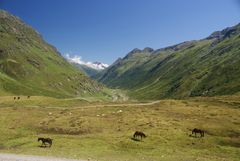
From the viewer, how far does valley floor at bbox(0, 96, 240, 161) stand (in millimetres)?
50250

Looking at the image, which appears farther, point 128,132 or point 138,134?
point 128,132

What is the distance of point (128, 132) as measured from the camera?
66.1m

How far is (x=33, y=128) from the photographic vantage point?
73875 mm

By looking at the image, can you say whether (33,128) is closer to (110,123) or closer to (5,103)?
(110,123)

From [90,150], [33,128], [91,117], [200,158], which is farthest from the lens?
[91,117]

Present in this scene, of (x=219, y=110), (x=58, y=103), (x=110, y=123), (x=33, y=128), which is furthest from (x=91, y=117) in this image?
(x=58, y=103)

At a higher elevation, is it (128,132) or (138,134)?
(138,134)

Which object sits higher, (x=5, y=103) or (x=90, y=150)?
(x=5, y=103)

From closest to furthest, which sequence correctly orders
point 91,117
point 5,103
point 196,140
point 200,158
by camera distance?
point 200,158
point 196,140
point 91,117
point 5,103

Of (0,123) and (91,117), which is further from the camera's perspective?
(91,117)

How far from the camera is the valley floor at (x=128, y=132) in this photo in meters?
50.2

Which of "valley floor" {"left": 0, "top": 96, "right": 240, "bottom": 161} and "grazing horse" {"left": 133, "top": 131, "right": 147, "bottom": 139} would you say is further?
"grazing horse" {"left": 133, "top": 131, "right": 147, "bottom": 139}

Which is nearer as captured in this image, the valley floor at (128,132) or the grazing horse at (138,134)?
the valley floor at (128,132)

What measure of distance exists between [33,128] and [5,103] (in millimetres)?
53384
